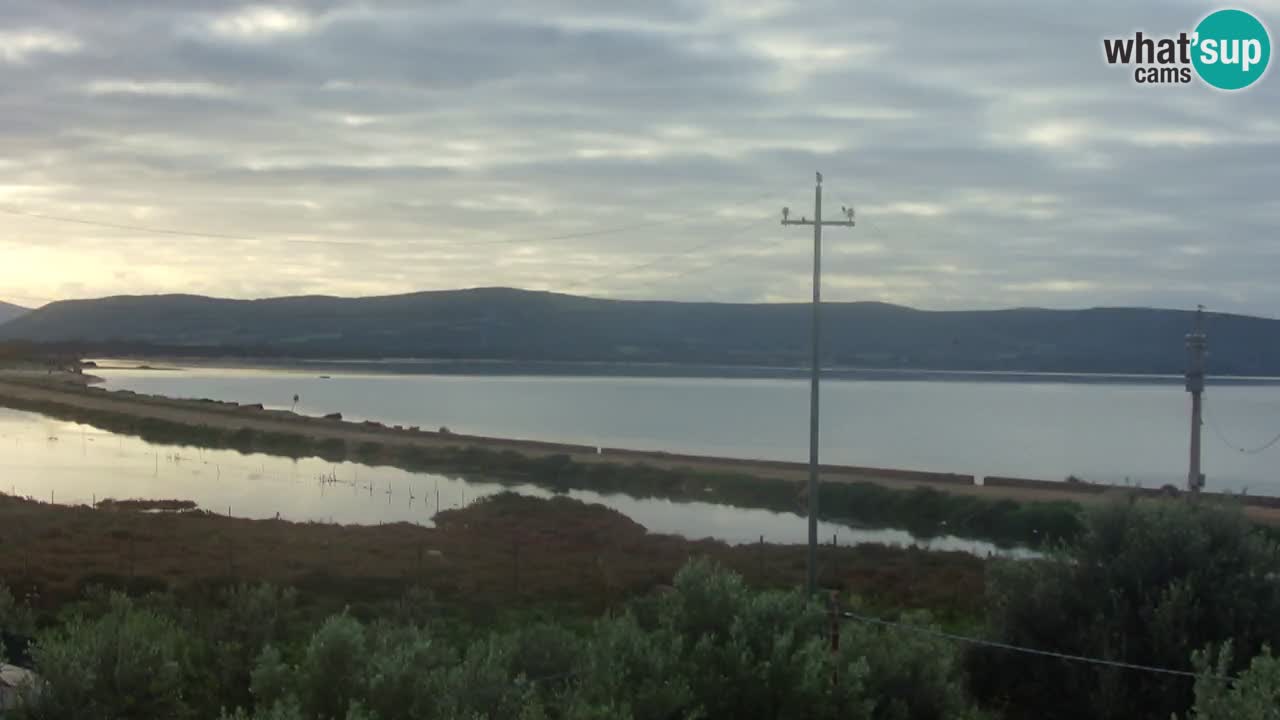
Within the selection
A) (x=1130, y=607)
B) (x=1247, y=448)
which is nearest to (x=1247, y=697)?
(x=1130, y=607)

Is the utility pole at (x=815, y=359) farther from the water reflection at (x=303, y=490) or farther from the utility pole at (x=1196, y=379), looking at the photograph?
the water reflection at (x=303, y=490)

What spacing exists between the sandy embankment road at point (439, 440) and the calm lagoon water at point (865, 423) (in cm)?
1021

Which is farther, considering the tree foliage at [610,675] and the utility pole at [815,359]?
the utility pole at [815,359]

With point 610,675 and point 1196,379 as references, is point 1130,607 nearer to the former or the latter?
point 610,675

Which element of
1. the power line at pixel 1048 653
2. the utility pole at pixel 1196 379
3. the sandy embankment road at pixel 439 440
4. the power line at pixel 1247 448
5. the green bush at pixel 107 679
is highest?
the utility pole at pixel 1196 379

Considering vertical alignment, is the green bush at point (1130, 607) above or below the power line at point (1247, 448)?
above

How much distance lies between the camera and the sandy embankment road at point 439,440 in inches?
2053

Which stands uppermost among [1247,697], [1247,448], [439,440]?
[1247,697]

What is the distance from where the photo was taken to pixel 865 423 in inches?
4616

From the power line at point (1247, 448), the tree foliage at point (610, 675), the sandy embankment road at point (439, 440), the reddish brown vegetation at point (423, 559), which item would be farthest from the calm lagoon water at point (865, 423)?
the tree foliage at point (610, 675)

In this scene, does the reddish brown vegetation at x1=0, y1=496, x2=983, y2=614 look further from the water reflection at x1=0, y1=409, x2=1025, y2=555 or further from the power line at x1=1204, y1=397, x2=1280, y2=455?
the power line at x1=1204, y1=397, x2=1280, y2=455

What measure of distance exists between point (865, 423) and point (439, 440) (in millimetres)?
55091

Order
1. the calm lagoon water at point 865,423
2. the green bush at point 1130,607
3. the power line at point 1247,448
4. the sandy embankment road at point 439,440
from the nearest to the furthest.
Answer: the green bush at point 1130,607, the sandy embankment road at point 439,440, the calm lagoon water at point 865,423, the power line at point 1247,448

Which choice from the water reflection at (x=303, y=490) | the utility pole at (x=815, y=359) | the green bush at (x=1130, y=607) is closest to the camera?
the green bush at (x=1130, y=607)
